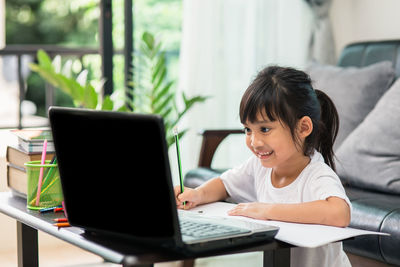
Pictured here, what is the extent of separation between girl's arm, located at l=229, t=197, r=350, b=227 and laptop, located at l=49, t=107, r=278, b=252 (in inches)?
4.9

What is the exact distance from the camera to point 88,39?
9.38m

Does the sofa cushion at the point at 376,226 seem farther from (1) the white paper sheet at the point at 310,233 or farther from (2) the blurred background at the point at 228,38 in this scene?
(2) the blurred background at the point at 228,38

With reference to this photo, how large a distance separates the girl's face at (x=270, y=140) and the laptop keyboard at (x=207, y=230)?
1.00ft

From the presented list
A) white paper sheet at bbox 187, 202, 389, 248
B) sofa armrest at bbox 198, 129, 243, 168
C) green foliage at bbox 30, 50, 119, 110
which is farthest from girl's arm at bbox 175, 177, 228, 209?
green foliage at bbox 30, 50, 119, 110

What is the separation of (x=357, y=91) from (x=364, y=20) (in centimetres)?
90

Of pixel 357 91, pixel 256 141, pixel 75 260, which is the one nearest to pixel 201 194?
pixel 256 141

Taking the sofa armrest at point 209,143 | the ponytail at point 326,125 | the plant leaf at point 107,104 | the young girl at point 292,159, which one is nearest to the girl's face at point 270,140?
the young girl at point 292,159

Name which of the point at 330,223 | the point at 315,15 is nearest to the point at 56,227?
the point at 330,223

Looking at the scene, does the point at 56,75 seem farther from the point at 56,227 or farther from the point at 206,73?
the point at 56,227

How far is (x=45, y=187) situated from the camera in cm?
142

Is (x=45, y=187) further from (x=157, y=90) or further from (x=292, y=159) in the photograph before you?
(x=157, y=90)

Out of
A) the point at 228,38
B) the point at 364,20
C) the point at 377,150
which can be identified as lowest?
the point at 377,150

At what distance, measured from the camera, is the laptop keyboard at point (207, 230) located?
3.47ft

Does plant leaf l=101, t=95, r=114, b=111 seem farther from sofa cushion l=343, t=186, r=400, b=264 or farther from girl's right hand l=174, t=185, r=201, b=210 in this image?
girl's right hand l=174, t=185, r=201, b=210
